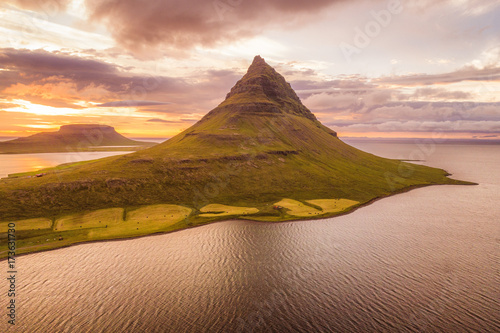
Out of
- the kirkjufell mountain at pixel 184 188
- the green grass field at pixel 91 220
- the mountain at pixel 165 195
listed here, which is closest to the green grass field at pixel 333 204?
the mountain at pixel 165 195

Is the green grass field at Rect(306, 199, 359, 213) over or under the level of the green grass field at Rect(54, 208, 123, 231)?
over

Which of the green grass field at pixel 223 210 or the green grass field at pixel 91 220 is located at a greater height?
the green grass field at pixel 223 210

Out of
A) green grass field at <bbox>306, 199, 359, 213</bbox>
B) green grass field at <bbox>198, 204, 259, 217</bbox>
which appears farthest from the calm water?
green grass field at <bbox>306, 199, 359, 213</bbox>

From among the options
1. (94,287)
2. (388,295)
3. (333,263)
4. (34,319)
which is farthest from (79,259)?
(388,295)

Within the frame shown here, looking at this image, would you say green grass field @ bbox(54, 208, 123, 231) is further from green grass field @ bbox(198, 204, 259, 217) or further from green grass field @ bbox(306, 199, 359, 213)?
green grass field @ bbox(306, 199, 359, 213)

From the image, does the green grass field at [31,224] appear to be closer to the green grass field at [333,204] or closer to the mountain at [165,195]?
the mountain at [165,195]

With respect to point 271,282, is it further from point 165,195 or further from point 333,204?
point 165,195

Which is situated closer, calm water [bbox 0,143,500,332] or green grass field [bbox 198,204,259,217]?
calm water [bbox 0,143,500,332]

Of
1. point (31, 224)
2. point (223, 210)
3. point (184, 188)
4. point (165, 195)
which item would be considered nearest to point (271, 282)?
point (223, 210)

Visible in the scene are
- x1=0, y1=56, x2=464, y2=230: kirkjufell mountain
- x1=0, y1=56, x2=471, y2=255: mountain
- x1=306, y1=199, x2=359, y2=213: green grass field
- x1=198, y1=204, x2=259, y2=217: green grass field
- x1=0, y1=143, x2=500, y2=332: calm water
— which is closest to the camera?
x1=0, y1=143, x2=500, y2=332: calm water
